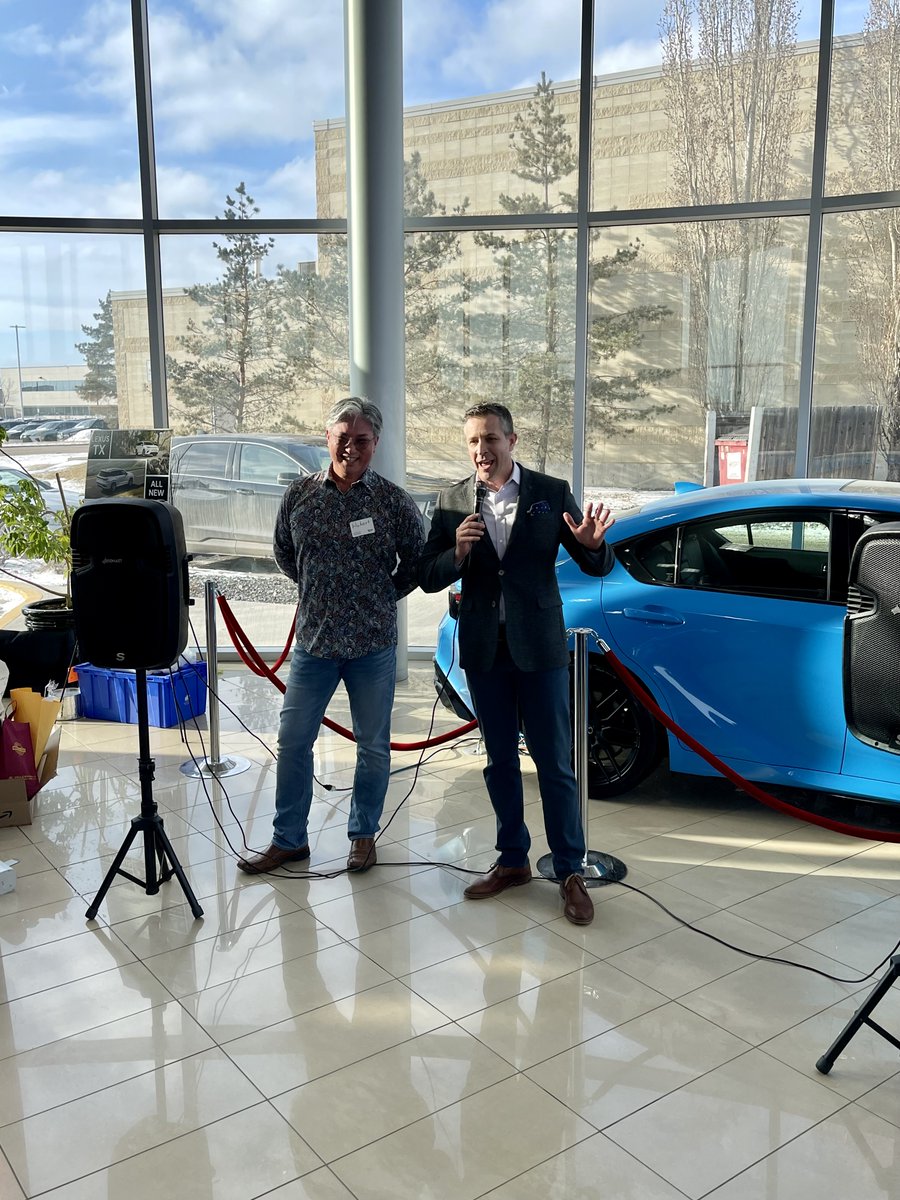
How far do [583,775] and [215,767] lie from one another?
2.12 meters

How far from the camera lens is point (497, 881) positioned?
3826mm

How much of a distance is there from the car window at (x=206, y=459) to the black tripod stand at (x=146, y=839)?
364 cm

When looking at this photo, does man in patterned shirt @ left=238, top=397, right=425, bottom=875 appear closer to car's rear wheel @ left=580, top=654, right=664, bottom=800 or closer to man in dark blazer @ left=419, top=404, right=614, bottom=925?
man in dark blazer @ left=419, top=404, right=614, bottom=925

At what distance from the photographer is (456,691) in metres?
5.07

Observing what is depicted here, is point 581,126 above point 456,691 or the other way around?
above

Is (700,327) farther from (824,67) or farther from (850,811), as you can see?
(850,811)

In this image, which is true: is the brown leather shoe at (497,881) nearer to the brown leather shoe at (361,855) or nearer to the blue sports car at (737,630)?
the brown leather shoe at (361,855)

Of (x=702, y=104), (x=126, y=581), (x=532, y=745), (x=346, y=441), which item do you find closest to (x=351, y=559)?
(x=346, y=441)

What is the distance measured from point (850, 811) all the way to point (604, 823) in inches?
42.3

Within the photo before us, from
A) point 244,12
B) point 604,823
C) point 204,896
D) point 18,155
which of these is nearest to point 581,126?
point 244,12

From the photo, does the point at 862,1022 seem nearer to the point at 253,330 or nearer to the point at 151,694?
the point at 151,694

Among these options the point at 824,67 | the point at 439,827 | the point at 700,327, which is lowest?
the point at 439,827

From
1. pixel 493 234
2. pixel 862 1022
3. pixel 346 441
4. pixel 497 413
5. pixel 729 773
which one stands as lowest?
pixel 862 1022

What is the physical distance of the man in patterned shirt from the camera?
3826 millimetres
